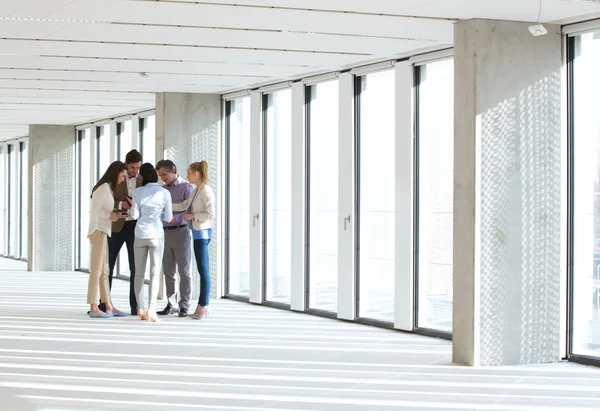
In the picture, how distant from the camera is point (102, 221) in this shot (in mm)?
8695

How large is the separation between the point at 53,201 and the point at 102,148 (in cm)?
148

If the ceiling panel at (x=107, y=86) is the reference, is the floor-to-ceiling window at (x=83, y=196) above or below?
below

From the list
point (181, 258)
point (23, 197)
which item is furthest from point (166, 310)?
point (23, 197)

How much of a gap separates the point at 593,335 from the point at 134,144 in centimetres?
819

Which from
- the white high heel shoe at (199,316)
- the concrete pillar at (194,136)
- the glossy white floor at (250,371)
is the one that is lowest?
the glossy white floor at (250,371)

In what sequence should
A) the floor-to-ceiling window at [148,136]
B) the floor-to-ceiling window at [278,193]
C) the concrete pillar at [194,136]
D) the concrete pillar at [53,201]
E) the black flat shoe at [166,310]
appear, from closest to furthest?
1. the black flat shoe at [166,310]
2. the floor-to-ceiling window at [278,193]
3. the concrete pillar at [194,136]
4. the floor-to-ceiling window at [148,136]
5. the concrete pillar at [53,201]

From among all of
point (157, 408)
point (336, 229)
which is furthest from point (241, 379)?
point (336, 229)

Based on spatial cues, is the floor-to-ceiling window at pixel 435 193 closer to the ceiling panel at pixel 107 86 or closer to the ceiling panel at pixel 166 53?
the ceiling panel at pixel 166 53

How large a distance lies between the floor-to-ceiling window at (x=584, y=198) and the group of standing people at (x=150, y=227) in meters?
3.39

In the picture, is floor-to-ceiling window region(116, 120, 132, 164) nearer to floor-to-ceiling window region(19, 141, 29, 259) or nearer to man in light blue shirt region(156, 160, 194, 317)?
man in light blue shirt region(156, 160, 194, 317)

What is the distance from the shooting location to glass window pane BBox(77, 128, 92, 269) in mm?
15641

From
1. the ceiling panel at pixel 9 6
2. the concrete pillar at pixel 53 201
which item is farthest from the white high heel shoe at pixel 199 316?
the concrete pillar at pixel 53 201

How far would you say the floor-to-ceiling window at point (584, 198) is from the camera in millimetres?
6809

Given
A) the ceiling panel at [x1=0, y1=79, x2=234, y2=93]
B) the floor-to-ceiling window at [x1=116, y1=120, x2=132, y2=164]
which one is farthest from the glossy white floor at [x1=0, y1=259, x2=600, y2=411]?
the floor-to-ceiling window at [x1=116, y1=120, x2=132, y2=164]
